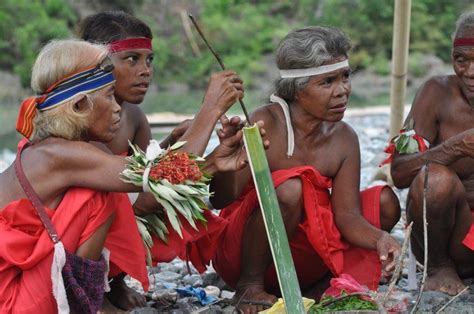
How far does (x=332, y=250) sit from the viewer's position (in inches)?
151

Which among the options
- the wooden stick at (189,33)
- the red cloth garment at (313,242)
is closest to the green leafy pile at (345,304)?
the red cloth garment at (313,242)

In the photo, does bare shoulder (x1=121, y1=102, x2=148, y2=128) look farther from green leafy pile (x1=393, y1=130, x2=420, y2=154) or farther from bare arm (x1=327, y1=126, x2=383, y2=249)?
green leafy pile (x1=393, y1=130, x2=420, y2=154)

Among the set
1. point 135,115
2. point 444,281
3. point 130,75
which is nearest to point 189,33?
point 135,115

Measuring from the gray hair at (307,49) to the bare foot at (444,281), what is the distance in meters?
1.07

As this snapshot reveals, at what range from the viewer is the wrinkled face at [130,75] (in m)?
3.99

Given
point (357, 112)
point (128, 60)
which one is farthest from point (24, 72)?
point (128, 60)

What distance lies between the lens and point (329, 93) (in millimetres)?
3875

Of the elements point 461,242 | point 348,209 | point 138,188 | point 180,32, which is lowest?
point 180,32

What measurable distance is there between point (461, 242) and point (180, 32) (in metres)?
24.0

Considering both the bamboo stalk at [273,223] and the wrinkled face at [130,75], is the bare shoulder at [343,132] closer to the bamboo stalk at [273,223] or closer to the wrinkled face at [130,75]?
the wrinkled face at [130,75]

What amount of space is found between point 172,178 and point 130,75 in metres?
0.92

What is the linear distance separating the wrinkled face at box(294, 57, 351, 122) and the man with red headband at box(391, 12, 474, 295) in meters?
0.42

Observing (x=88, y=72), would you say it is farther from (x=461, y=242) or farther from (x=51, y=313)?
(x=461, y=242)

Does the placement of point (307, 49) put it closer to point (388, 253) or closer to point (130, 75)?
point (130, 75)
